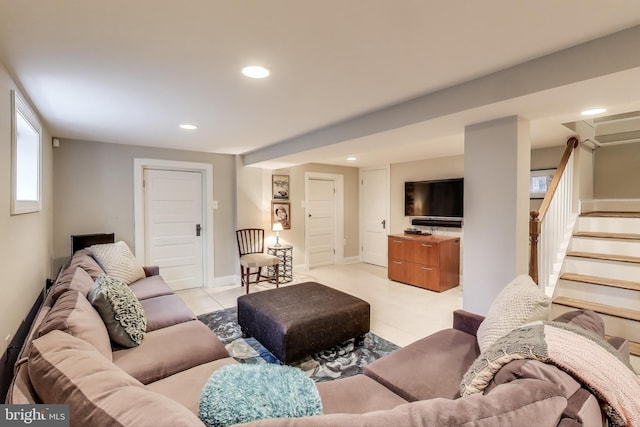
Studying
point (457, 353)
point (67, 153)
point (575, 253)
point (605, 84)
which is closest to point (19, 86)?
point (67, 153)

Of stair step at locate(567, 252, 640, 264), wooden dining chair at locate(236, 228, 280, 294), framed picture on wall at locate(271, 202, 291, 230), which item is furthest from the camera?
framed picture on wall at locate(271, 202, 291, 230)

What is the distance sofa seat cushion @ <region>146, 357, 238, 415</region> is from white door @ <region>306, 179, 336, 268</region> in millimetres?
4292

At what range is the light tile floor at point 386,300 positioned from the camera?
3.17 m

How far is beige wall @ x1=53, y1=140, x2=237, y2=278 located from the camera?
3578mm

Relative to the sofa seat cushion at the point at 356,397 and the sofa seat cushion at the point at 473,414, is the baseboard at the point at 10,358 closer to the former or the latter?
the sofa seat cushion at the point at 356,397

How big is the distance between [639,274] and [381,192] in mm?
4009

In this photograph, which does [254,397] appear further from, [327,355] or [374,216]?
[374,216]

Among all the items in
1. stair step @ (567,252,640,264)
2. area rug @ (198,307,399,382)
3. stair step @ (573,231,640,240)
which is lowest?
area rug @ (198,307,399,382)

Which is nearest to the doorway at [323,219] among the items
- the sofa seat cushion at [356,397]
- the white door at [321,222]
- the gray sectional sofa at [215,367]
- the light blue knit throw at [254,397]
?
the white door at [321,222]

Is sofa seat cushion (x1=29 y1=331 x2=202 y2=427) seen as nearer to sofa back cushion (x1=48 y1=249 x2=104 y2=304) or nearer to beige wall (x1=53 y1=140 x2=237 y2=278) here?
sofa back cushion (x1=48 y1=249 x2=104 y2=304)

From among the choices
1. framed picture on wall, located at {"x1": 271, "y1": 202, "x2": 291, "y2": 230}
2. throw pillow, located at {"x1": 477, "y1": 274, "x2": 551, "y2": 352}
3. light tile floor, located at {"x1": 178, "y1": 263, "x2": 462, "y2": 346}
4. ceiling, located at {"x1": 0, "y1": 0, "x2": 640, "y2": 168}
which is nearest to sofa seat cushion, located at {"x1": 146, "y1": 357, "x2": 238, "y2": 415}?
throw pillow, located at {"x1": 477, "y1": 274, "x2": 551, "y2": 352}

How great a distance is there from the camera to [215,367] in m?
1.60

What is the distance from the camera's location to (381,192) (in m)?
6.14

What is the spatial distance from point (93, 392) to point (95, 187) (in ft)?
12.6
